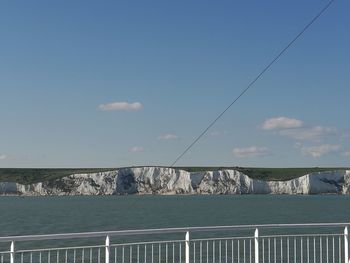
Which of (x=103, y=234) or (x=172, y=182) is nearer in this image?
(x=103, y=234)

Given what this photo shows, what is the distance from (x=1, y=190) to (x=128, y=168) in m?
42.9

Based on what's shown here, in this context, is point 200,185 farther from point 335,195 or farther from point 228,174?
point 335,195

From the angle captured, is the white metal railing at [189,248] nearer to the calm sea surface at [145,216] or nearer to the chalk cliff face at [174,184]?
the calm sea surface at [145,216]

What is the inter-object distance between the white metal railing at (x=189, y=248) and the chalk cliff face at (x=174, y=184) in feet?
421

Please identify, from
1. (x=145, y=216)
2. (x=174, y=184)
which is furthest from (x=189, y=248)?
(x=174, y=184)

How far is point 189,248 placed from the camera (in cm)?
1071

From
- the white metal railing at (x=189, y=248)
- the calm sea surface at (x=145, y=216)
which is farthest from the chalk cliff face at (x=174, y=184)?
the white metal railing at (x=189, y=248)

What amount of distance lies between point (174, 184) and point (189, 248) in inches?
6566

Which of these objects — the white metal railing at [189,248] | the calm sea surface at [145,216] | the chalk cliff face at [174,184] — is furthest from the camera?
the chalk cliff face at [174,184]

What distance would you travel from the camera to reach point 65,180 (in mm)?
189625

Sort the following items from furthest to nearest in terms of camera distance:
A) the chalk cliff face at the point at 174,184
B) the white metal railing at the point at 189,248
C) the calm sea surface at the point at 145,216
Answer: the chalk cliff face at the point at 174,184 < the calm sea surface at the point at 145,216 < the white metal railing at the point at 189,248

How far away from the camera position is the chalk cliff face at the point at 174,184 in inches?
6993

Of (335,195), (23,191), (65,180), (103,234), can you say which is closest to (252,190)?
(335,195)

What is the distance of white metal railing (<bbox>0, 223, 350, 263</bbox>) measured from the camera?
941 cm
